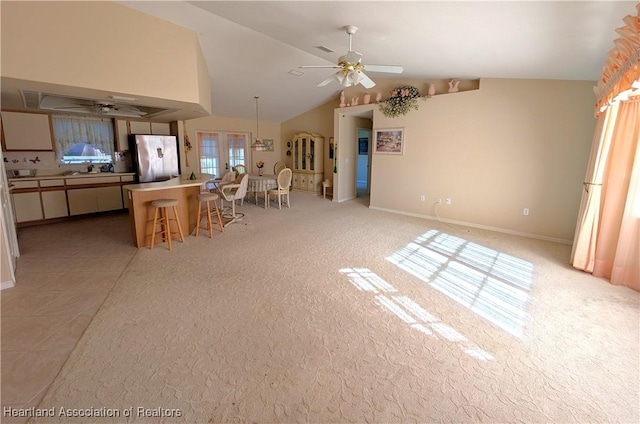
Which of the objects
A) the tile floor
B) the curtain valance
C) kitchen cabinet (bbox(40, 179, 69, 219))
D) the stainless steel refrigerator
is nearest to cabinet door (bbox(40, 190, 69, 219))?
kitchen cabinet (bbox(40, 179, 69, 219))

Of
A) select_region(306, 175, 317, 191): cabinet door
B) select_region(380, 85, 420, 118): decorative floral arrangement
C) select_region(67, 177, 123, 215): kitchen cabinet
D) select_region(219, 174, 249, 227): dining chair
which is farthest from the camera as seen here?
select_region(306, 175, 317, 191): cabinet door

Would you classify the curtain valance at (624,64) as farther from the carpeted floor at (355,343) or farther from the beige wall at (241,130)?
the beige wall at (241,130)

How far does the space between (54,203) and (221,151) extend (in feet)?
13.9

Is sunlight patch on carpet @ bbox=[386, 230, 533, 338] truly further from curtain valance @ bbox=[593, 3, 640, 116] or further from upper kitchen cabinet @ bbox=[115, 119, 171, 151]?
upper kitchen cabinet @ bbox=[115, 119, 171, 151]

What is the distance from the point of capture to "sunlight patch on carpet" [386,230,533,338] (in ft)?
8.52

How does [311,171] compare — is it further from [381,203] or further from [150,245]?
[150,245]

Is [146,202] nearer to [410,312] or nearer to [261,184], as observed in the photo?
[261,184]

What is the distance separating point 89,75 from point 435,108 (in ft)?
18.2

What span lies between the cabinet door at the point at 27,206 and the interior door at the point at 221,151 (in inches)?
146

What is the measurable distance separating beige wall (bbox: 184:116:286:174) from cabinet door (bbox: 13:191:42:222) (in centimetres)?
292

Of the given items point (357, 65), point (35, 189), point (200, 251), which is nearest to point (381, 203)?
point (357, 65)

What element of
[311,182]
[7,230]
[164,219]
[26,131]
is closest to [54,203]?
[26,131]

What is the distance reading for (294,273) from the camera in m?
3.32

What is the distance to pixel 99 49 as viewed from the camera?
127 inches
